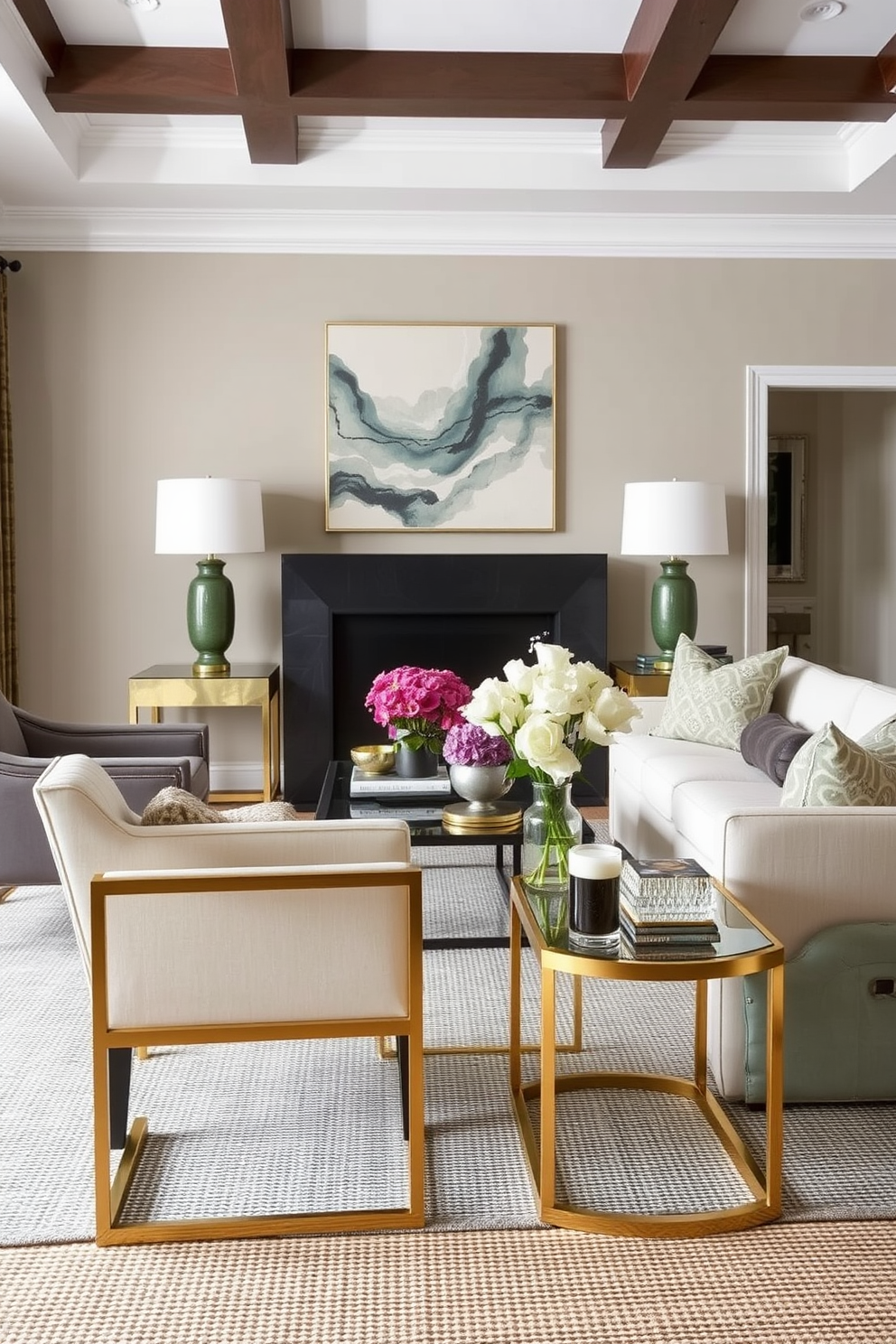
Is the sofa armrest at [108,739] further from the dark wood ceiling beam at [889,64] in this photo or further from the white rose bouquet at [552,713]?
the dark wood ceiling beam at [889,64]

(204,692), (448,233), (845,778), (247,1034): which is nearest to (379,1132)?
(247,1034)

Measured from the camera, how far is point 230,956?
2.01m

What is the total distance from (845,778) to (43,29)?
3.62 metres

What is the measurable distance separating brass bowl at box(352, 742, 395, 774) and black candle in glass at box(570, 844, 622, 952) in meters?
1.63

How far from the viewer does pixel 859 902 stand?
7.95 ft

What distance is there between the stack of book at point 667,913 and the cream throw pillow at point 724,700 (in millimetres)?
2118

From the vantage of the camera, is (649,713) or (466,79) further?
(649,713)

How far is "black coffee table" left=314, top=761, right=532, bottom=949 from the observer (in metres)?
3.08

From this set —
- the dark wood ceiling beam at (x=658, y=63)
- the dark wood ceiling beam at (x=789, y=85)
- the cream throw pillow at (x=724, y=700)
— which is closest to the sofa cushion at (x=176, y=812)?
the cream throw pillow at (x=724, y=700)

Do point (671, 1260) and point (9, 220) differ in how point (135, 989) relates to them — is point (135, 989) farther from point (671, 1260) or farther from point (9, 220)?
point (9, 220)

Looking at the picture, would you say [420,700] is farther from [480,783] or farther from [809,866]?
[809,866]

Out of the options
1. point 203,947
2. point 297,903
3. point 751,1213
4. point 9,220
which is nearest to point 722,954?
point 751,1213

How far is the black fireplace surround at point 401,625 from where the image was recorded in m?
5.46


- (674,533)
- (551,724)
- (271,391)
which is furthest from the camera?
(271,391)
